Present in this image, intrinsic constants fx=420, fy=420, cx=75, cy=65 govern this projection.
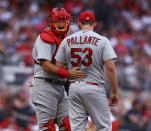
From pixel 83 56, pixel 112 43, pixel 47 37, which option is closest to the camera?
pixel 83 56

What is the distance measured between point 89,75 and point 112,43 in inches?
341

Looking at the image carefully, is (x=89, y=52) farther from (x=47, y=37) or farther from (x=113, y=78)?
(x=47, y=37)

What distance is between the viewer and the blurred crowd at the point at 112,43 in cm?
1078

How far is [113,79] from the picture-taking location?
5.44 metres

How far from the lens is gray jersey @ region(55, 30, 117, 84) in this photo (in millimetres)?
5516

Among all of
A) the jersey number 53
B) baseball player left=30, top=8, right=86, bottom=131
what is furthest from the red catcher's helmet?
the jersey number 53

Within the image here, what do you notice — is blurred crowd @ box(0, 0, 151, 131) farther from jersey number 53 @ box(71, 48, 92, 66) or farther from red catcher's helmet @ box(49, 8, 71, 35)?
jersey number 53 @ box(71, 48, 92, 66)

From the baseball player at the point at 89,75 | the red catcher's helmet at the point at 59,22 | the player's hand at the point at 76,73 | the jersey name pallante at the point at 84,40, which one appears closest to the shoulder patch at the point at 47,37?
the red catcher's helmet at the point at 59,22

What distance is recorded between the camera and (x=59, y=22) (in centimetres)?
595

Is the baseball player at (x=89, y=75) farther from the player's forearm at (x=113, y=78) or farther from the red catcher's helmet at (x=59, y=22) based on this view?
the red catcher's helmet at (x=59, y=22)

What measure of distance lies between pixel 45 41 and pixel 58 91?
78 centimetres

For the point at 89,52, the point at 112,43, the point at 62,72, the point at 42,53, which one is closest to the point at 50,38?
the point at 42,53

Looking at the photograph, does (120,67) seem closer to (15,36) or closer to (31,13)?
(15,36)

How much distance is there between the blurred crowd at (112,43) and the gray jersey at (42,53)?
188cm
